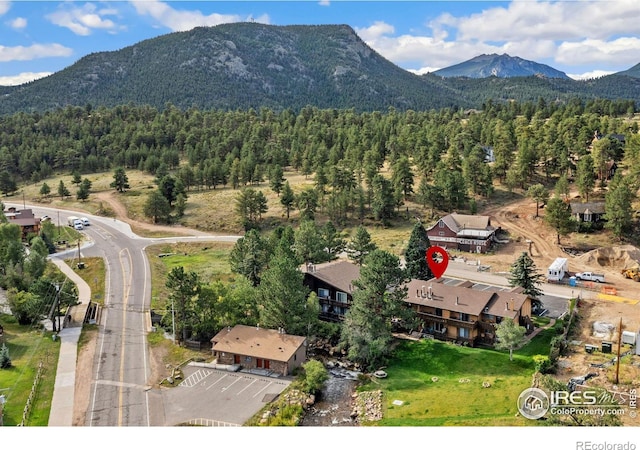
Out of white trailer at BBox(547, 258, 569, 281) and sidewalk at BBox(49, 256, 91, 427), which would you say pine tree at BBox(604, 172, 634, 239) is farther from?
sidewalk at BBox(49, 256, 91, 427)

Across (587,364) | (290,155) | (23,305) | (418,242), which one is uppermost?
(290,155)

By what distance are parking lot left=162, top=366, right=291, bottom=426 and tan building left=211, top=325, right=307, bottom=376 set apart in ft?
4.08

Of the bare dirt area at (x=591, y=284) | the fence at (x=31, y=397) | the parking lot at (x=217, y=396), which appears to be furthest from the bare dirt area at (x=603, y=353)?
the fence at (x=31, y=397)

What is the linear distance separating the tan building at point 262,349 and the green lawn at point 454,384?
20.2 ft

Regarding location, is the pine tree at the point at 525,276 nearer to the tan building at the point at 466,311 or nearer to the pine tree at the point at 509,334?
the tan building at the point at 466,311

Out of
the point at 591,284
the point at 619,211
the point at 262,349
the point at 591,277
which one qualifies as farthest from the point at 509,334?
the point at 619,211

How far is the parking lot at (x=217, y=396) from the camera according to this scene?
112 ft

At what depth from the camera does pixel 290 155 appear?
119188 millimetres

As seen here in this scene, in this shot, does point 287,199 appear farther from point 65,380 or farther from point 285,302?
point 65,380

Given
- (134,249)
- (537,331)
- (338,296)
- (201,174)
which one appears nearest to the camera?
(537,331)

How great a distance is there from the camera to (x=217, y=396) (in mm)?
37375

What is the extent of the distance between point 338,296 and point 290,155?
70.7m

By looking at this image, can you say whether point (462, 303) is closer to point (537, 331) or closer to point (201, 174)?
point (537, 331)
